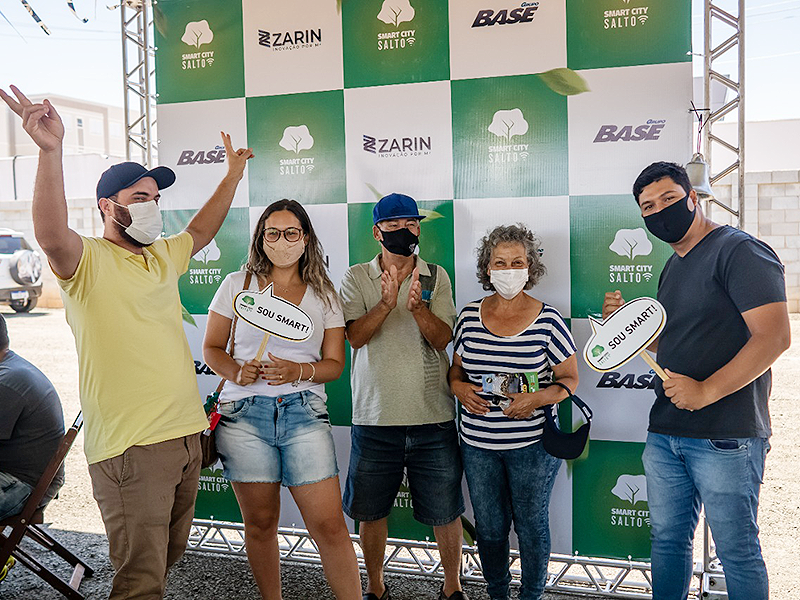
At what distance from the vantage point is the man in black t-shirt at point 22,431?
113 inches

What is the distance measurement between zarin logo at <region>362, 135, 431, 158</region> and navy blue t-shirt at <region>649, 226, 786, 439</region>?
1.35 metres

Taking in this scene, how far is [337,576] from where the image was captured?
251cm

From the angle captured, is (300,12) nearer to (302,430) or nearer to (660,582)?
(302,430)

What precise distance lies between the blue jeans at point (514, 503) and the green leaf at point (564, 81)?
152cm

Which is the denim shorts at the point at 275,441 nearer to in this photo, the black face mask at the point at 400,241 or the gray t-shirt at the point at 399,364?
the gray t-shirt at the point at 399,364

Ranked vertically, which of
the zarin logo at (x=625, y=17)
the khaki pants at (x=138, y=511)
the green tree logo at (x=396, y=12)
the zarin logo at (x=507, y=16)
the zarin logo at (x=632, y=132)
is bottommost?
the khaki pants at (x=138, y=511)

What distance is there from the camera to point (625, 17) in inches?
115

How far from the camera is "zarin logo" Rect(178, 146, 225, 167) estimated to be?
352cm

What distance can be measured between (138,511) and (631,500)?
208 cm

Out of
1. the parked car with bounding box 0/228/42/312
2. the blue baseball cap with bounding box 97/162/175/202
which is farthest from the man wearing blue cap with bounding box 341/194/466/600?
the parked car with bounding box 0/228/42/312

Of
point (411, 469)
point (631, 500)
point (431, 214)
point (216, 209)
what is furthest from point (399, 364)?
point (631, 500)

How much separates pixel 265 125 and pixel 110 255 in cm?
153

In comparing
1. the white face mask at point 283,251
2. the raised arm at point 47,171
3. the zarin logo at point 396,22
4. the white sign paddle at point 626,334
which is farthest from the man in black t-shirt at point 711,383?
the raised arm at point 47,171

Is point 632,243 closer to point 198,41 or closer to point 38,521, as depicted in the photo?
point 198,41
